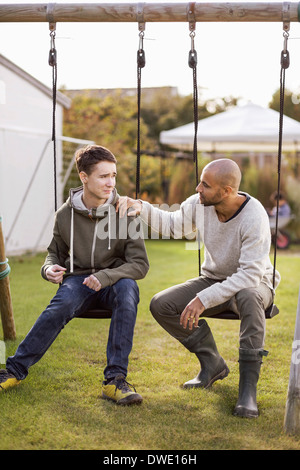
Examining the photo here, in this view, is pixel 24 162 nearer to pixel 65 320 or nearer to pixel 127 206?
pixel 127 206

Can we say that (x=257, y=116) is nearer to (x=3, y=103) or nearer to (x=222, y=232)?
(x=3, y=103)

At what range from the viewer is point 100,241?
10.8ft

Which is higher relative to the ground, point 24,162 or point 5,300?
point 24,162

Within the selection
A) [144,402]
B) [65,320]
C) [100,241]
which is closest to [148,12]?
[100,241]

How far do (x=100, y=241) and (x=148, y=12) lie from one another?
1206mm

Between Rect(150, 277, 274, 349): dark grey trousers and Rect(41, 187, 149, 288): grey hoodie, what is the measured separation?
0.63 feet

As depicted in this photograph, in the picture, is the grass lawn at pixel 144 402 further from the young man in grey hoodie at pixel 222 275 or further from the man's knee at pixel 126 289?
the man's knee at pixel 126 289

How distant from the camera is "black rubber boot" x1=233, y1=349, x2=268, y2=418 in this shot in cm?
290

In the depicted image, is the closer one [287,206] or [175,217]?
[175,217]

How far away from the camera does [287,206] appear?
11.0 m

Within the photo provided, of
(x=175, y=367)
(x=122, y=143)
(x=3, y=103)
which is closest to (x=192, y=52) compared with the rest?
(x=175, y=367)
